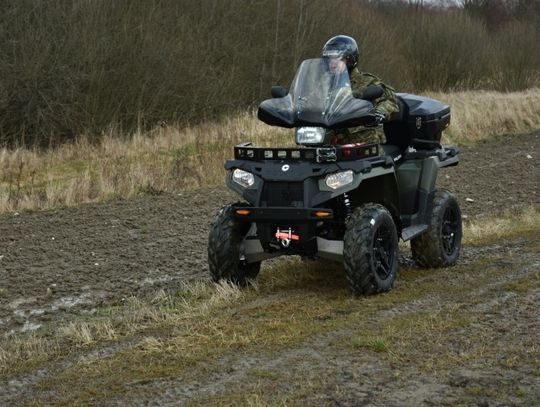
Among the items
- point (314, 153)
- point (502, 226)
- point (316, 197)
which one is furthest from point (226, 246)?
point (502, 226)

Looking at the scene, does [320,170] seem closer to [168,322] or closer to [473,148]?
[168,322]

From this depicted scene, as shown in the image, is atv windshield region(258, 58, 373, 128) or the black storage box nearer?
atv windshield region(258, 58, 373, 128)

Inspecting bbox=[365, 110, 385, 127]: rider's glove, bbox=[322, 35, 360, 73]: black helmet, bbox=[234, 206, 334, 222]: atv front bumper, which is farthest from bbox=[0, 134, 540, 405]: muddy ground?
bbox=[322, 35, 360, 73]: black helmet

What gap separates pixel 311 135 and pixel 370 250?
40.9 inches

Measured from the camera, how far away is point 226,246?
775 cm

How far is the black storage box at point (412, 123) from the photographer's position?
8734 mm

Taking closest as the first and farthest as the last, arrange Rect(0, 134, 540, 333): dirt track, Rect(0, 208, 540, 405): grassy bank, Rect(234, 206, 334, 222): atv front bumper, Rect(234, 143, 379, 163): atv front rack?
Rect(0, 208, 540, 405): grassy bank, Rect(234, 206, 334, 222): atv front bumper, Rect(234, 143, 379, 163): atv front rack, Rect(0, 134, 540, 333): dirt track

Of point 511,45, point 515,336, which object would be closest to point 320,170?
point 515,336

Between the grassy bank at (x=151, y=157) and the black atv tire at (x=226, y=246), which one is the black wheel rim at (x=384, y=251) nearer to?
the black atv tire at (x=226, y=246)

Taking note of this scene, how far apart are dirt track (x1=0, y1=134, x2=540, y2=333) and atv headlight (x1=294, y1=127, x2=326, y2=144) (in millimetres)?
2007

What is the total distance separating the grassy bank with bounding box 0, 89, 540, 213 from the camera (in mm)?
13797

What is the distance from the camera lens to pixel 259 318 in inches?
275

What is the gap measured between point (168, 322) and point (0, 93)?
15.0 meters

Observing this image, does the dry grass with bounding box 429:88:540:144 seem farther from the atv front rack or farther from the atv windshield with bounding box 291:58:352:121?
the atv front rack
